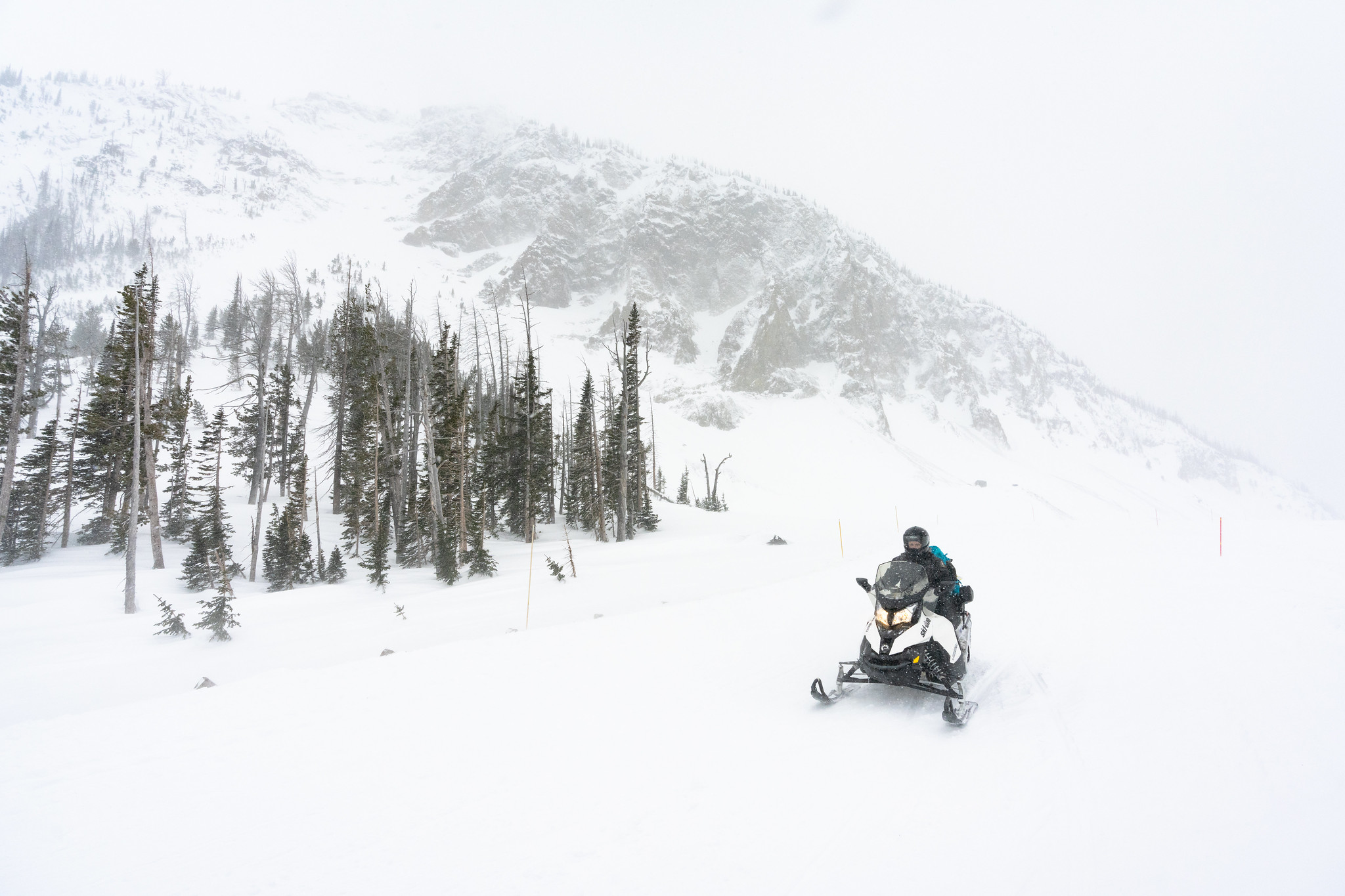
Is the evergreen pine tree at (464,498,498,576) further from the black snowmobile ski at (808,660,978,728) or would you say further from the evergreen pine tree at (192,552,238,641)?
the black snowmobile ski at (808,660,978,728)

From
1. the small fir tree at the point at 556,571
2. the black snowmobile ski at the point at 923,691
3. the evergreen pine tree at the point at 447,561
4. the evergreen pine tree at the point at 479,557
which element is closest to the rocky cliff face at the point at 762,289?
the evergreen pine tree at the point at 479,557

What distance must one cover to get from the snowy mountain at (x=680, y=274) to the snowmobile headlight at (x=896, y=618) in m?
71.8

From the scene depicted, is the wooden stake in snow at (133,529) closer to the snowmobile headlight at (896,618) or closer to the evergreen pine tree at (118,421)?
the evergreen pine tree at (118,421)

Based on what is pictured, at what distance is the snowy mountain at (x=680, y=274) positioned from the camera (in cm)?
9562

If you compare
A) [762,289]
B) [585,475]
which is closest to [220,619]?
[585,475]

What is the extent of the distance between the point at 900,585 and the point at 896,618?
356 mm

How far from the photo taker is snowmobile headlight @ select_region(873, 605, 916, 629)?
17.4ft

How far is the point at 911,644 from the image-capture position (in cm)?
523

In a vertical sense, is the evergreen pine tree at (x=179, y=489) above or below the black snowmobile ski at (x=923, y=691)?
below

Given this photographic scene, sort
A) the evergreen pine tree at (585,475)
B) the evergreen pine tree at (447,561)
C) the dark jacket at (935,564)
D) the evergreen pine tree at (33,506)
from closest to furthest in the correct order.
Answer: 1. the dark jacket at (935,564)
2. the evergreen pine tree at (447,561)
3. the evergreen pine tree at (33,506)
4. the evergreen pine tree at (585,475)

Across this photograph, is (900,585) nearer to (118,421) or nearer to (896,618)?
(896,618)

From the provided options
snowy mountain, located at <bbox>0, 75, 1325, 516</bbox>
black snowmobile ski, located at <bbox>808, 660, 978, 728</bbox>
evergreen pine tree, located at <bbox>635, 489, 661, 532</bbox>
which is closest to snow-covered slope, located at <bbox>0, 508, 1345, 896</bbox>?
black snowmobile ski, located at <bbox>808, 660, 978, 728</bbox>

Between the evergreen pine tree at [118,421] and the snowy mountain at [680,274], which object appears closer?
the evergreen pine tree at [118,421]

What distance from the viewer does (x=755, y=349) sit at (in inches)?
3863
